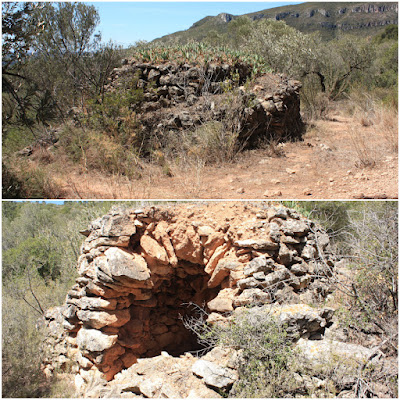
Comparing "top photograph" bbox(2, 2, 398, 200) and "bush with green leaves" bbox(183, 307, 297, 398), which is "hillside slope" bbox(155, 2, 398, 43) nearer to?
"top photograph" bbox(2, 2, 398, 200)

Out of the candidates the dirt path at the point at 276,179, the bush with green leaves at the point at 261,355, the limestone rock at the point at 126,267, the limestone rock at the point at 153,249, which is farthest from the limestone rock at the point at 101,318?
the bush with green leaves at the point at 261,355

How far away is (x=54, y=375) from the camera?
20.2 feet

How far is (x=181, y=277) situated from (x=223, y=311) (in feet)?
7.55

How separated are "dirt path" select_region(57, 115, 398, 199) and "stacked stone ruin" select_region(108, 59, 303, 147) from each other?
0.97 meters

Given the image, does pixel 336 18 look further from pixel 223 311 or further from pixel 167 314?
pixel 223 311

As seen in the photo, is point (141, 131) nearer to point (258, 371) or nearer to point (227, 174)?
point (227, 174)

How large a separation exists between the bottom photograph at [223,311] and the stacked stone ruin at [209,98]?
2720mm

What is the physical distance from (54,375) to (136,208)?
11.3ft

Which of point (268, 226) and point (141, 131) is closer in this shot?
point (268, 226)

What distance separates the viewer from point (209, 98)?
8641 millimetres

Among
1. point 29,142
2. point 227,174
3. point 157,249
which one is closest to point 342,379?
point 157,249

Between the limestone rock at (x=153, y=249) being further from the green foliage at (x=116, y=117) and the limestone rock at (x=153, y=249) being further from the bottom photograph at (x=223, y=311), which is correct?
the green foliage at (x=116, y=117)

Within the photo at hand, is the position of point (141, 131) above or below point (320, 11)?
below

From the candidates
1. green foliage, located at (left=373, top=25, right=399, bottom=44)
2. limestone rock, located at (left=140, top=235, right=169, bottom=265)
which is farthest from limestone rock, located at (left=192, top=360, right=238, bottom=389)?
green foliage, located at (left=373, top=25, right=399, bottom=44)
